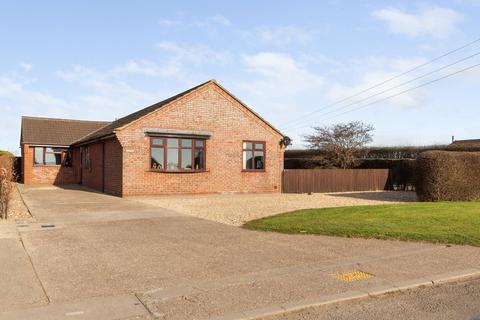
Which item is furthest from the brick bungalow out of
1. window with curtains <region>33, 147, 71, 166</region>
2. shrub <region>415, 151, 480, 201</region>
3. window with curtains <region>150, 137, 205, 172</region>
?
shrub <region>415, 151, 480, 201</region>

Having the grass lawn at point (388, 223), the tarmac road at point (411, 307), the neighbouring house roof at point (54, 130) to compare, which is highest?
the neighbouring house roof at point (54, 130)

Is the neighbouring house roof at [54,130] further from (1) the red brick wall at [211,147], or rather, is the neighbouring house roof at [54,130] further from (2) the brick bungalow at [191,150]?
→ (1) the red brick wall at [211,147]

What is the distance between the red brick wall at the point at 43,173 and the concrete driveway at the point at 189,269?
21389mm

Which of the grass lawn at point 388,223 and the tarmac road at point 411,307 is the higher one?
the grass lawn at point 388,223

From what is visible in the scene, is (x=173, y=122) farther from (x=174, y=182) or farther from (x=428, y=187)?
(x=428, y=187)

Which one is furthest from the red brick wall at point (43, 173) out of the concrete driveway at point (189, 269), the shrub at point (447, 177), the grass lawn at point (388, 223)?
the shrub at point (447, 177)

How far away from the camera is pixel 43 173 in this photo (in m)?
30.8

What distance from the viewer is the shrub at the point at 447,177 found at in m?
18.2

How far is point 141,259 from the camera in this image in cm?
753

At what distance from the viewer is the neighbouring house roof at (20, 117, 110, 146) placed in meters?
31.1

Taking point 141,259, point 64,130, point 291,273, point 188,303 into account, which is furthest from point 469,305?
point 64,130

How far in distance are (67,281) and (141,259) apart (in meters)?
1.58

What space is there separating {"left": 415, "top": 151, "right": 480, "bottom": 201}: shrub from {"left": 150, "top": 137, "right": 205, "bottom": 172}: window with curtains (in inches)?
403

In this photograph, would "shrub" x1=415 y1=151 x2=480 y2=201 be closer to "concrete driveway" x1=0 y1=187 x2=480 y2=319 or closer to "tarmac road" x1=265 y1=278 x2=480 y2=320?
"concrete driveway" x1=0 y1=187 x2=480 y2=319
